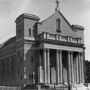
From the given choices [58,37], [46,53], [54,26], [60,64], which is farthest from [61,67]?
[54,26]

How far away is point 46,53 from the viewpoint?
51062 mm

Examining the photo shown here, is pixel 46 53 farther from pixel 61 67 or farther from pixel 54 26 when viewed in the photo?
pixel 54 26

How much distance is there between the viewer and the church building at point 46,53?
51.1 meters

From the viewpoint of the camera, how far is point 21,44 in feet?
174

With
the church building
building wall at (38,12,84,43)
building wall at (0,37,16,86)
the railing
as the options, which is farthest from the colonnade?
building wall at (0,37,16,86)

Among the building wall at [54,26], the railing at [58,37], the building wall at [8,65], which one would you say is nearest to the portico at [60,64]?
the railing at [58,37]

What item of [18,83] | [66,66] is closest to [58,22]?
[66,66]

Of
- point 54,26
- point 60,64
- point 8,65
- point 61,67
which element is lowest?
point 61,67

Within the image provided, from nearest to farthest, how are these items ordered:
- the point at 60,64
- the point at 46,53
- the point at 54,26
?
the point at 46,53
the point at 60,64
the point at 54,26

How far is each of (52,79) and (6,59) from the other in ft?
53.5

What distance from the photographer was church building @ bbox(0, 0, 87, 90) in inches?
2013

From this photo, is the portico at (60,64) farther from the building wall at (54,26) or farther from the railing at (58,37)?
the building wall at (54,26)

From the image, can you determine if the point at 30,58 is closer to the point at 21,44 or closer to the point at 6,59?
the point at 21,44

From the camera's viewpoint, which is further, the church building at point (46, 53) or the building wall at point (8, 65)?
the building wall at point (8, 65)
